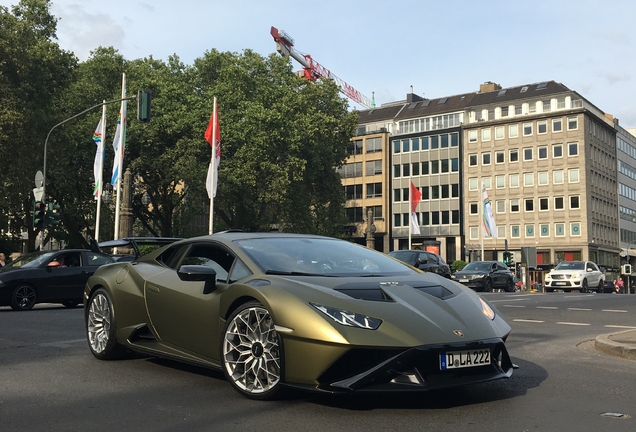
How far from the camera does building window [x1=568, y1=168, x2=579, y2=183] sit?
268 ft

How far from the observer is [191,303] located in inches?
234

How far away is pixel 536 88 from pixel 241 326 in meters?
87.1

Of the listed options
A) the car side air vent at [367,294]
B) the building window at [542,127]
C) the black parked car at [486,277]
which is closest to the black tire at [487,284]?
the black parked car at [486,277]

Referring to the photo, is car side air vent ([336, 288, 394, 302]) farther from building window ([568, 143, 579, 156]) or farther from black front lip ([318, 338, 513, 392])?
building window ([568, 143, 579, 156])

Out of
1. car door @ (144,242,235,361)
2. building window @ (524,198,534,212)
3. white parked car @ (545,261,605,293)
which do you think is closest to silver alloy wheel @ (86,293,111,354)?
car door @ (144,242,235,361)

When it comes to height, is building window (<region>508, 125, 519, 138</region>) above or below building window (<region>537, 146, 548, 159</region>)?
above

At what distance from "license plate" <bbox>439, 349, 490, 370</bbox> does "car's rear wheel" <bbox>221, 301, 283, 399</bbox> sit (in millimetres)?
1077

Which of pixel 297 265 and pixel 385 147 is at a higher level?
pixel 385 147

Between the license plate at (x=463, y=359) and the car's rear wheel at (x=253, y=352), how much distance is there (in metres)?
1.08

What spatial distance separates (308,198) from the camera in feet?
165

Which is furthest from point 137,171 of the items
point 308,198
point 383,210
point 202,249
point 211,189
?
point 383,210

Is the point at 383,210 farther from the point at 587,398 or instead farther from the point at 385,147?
the point at 587,398

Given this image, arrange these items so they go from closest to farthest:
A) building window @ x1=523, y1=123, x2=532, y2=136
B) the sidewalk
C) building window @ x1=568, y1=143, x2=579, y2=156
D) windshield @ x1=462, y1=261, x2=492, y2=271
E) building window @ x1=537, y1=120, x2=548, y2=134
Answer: the sidewalk → windshield @ x1=462, y1=261, x2=492, y2=271 → building window @ x1=568, y1=143, x2=579, y2=156 → building window @ x1=537, y1=120, x2=548, y2=134 → building window @ x1=523, y1=123, x2=532, y2=136

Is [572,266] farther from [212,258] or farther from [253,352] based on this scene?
[253,352]
